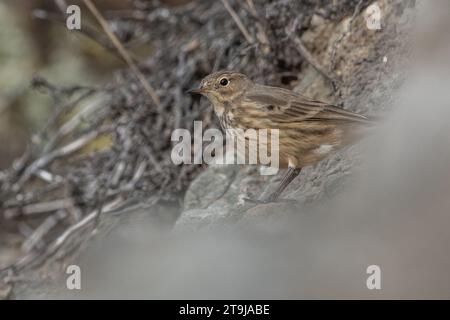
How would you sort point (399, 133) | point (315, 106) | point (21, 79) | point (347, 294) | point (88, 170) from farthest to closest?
1. point (21, 79)
2. point (88, 170)
3. point (315, 106)
4. point (399, 133)
5. point (347, 294)

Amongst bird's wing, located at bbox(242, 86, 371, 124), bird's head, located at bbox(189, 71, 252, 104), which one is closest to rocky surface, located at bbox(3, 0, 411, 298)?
bird's wing, located at bbox(242, 86, 371, 124)

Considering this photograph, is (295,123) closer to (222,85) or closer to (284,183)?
(284,183)

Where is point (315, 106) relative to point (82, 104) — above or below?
below

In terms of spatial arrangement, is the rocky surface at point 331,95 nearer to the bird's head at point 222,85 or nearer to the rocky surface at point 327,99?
the rocky surface at point 327,99

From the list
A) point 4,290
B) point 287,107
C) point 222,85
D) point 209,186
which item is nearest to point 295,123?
point 287,107

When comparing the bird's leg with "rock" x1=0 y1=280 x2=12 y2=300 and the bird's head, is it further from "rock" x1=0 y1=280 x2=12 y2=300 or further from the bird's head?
"rock" x1=0 y1=280 x2=12 y2=300
